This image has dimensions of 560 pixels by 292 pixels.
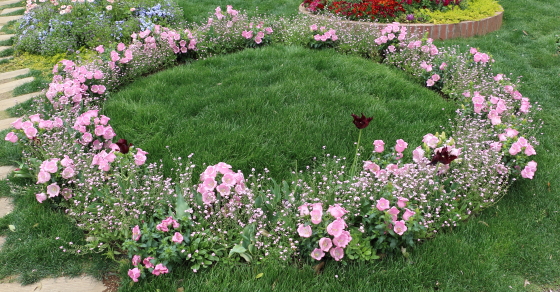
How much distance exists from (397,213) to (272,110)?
1.98 metres

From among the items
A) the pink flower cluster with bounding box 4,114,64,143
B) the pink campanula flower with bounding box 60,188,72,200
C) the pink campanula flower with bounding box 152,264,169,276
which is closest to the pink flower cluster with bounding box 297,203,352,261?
the pink campanula flower with bounding box 152,264,169,276

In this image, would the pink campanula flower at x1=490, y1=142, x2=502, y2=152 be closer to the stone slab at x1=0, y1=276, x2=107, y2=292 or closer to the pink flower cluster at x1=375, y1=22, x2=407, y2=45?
the pink flower cluster at x1=375, y1=22, x2=407, y2=45

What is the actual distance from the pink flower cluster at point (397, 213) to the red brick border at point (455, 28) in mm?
4577

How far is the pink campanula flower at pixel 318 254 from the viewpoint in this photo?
250cm

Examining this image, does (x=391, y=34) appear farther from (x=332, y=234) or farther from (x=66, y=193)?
(x=66, y=193)

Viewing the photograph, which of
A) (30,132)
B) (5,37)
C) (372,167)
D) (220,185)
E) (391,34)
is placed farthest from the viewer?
(5,37)

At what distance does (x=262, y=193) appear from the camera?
9.46 feet

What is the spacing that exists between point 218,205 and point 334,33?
3932mm

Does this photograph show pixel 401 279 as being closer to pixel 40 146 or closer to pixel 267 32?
pixel 40 146

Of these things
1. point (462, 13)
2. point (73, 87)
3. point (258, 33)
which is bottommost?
point (462, 13)

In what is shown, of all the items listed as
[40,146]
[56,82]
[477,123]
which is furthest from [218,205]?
[56,82]

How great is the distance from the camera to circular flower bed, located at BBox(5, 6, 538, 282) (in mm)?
2555

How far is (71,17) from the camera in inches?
263

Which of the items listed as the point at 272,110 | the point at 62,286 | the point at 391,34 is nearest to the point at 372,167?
the point at 272,110
